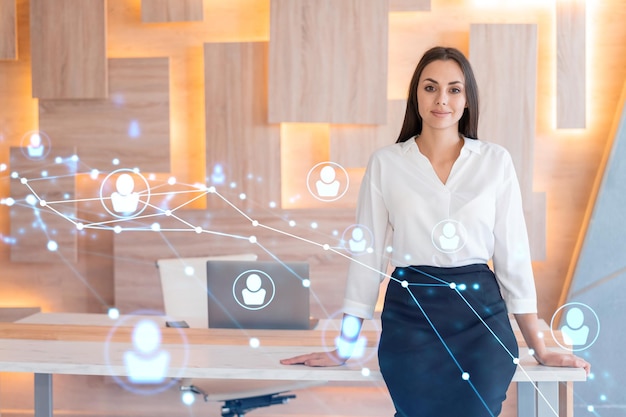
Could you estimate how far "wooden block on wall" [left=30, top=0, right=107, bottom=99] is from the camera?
362 cm

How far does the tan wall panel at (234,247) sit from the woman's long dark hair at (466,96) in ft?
4.55

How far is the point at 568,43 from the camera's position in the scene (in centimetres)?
345

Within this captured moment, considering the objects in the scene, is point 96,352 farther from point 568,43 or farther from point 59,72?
point 568,43

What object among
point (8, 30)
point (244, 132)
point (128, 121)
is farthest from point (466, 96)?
point (8, 30)

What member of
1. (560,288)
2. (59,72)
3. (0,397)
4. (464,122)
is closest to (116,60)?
(59,72)

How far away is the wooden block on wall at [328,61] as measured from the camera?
11.5ft

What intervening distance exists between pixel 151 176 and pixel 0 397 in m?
1.33

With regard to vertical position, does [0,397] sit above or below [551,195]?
below

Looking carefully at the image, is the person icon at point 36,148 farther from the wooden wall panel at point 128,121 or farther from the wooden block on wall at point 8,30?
the wooden block on wall at point 8,30

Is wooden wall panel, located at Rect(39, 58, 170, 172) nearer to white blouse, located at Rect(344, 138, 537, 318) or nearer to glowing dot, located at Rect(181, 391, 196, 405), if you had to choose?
glowing dot, located at Rect(181, 391, 196, 405)

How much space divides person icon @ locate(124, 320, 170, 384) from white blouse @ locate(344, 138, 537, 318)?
0.52 meters

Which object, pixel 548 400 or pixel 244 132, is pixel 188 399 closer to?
pixel 244 132

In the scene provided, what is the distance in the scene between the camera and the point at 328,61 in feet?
11.5

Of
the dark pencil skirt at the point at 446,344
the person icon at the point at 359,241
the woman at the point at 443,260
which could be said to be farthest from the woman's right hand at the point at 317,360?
the person icon at the point at 359,241
